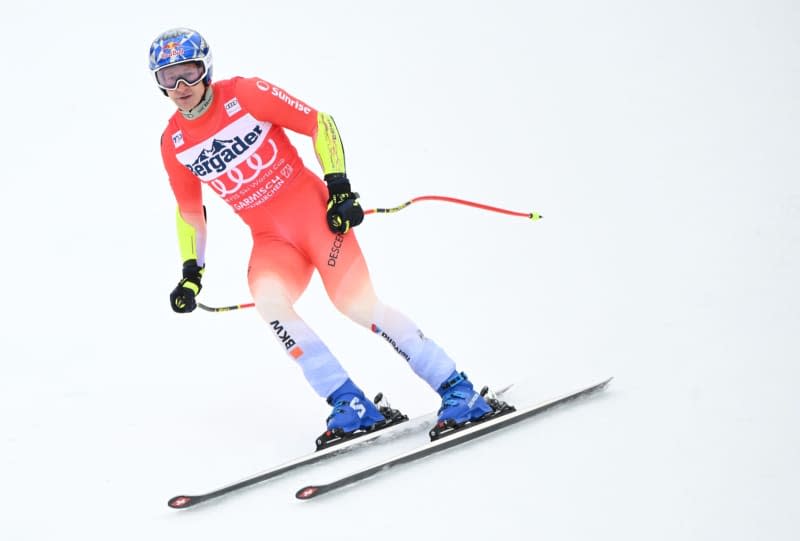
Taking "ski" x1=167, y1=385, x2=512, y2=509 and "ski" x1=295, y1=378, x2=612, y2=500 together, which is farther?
"ski" x1=167, y1=385, x2=512, y2=509

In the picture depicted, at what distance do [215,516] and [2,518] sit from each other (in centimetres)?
111

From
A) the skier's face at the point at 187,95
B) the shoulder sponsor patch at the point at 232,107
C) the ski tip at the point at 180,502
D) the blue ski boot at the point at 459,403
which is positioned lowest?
the ski tip at the point at 180,502

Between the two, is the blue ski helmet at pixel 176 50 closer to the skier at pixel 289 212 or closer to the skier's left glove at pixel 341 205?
the skier at pixel 289 212

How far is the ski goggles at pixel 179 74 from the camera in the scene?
465 cm

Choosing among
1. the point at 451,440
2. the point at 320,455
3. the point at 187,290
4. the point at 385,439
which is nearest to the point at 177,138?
the point at 187,290

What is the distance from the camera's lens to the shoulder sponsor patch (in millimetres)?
4863

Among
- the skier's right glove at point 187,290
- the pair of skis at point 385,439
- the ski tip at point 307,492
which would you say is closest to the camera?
the ski tip at point 307,492

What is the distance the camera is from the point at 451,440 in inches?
184

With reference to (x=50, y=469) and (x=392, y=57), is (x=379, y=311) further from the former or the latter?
(x=392, y=57)

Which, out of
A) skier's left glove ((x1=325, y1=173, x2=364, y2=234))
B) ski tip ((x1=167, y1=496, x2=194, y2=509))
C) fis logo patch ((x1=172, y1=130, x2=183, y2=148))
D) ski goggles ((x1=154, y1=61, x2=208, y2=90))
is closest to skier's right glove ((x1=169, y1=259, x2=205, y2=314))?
fis logo patch ((x1=172, y1=130, x2=183, y2=148))

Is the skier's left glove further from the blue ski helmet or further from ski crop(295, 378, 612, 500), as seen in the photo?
ski crop(295, 378, 612, 500)

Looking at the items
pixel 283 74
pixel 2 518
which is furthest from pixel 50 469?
pixel 283 74

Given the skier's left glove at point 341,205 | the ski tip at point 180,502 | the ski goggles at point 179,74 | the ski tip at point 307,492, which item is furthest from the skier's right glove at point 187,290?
the ski tip at point 307,492

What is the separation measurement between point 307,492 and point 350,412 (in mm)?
763
